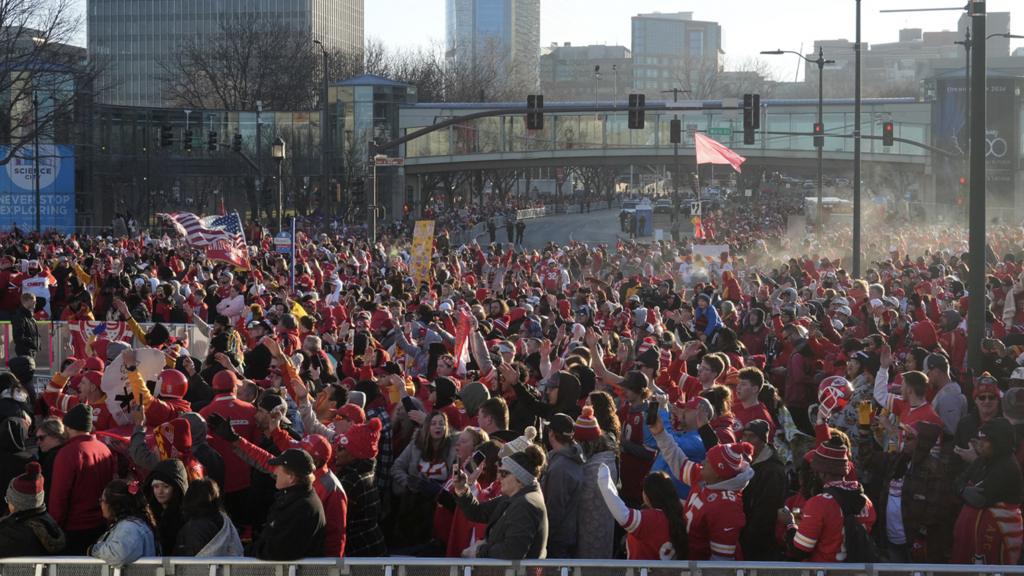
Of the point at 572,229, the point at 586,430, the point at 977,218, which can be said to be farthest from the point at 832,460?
the point at 572,229

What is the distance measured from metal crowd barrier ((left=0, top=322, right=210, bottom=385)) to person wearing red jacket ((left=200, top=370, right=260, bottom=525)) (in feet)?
32.8

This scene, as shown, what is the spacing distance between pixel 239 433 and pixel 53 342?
11.5 meters

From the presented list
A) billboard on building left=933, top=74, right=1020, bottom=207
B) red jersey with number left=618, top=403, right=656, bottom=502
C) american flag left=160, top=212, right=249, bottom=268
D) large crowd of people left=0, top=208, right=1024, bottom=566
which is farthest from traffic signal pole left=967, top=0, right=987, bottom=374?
billboard on building left=933, top=74, right=1020, bottom=207

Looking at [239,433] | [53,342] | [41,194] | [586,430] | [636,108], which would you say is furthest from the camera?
Answer: [41,194]

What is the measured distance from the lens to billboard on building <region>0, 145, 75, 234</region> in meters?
56.9

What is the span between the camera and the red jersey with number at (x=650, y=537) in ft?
24.2

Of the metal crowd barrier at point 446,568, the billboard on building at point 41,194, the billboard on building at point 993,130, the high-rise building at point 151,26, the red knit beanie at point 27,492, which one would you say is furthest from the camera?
the high-rise building at point 151,26

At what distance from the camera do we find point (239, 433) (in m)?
9.70

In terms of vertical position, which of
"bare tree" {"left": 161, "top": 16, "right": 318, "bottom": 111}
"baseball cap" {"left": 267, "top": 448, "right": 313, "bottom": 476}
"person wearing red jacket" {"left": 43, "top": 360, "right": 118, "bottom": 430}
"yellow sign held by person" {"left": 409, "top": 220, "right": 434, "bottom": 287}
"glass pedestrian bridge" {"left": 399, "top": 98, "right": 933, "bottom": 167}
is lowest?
"person wearing red jacket" {"left": 43, "top": 360, "right": 118, "bottom": 430}

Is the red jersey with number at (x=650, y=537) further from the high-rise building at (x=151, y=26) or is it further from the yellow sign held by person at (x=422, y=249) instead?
the high-rise building at (x=151, y=26)

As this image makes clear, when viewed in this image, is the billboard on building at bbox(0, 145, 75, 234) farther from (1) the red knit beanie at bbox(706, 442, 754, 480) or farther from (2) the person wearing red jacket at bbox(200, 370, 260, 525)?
(1) the red knit beanie at bbox(706, 442, 754, 480)

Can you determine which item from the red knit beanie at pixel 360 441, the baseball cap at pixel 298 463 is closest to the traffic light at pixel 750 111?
the red knit beanie at pixel 360 441

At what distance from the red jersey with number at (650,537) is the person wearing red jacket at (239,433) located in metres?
3.19

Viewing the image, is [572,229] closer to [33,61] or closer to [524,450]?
[33,61]
